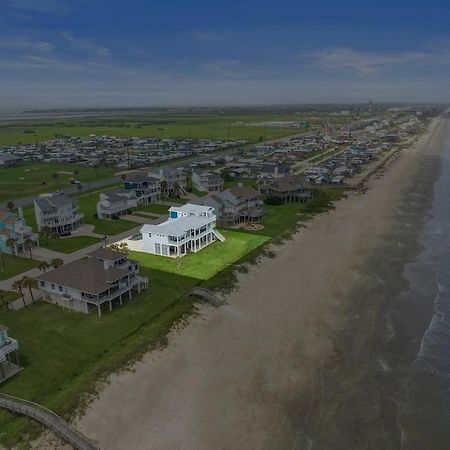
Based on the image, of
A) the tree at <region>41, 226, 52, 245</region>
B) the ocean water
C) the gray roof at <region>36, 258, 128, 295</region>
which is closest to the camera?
the ocean water

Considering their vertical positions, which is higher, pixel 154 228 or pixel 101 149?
pixel 154 228

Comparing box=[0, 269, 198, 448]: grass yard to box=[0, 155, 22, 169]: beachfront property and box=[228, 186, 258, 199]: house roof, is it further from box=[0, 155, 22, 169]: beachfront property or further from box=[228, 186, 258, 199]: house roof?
box=[0, 155, 22, 169]: beachfront property

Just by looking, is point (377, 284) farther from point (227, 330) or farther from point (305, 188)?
point (305, 188)

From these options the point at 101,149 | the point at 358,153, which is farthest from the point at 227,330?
the point at 101,149

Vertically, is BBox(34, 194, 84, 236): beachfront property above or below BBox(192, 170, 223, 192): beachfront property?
above

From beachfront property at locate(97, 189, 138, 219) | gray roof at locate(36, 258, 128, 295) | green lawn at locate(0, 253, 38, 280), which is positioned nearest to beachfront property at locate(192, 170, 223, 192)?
beachfront property at locate(97, 189, 138, 219)

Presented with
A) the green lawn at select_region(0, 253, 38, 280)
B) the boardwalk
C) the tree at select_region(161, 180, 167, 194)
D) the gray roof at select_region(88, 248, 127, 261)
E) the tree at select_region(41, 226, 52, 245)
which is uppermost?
the gray roof at select_region(88, 248, 127, 261)
